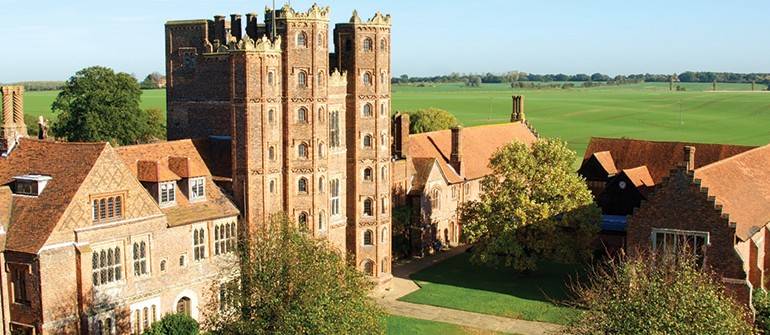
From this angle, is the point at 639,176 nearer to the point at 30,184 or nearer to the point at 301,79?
the point at 301,79

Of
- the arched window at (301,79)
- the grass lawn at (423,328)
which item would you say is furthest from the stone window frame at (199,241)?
the grass lawn at (423,328)

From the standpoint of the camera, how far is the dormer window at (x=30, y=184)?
43.3 metres

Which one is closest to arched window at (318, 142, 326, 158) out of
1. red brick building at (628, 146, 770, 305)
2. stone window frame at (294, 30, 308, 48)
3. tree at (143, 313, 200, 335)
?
stone window frame at (294, 30, 308, 48)

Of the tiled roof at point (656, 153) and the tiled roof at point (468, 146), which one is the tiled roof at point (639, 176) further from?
the tiled roof at point (468, 146)

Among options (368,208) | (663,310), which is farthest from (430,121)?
(663,310)

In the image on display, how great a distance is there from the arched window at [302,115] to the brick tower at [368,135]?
16.3 ft

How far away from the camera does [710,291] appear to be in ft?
Result: 106

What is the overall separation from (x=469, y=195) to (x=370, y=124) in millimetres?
22851

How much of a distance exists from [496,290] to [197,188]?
2246cm

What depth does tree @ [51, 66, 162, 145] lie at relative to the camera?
8669 centimetres

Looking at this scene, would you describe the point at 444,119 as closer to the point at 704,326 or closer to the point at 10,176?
the point at 10,176

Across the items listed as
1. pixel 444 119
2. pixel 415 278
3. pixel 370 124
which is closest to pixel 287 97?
pixel 370 124

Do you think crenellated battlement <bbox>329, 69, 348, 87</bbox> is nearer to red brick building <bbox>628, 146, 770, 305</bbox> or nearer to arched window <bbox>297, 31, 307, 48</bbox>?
arched window <bbox>297, 31, 307, 48</bbox>

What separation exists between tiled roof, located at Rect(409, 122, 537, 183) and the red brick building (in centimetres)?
2155
